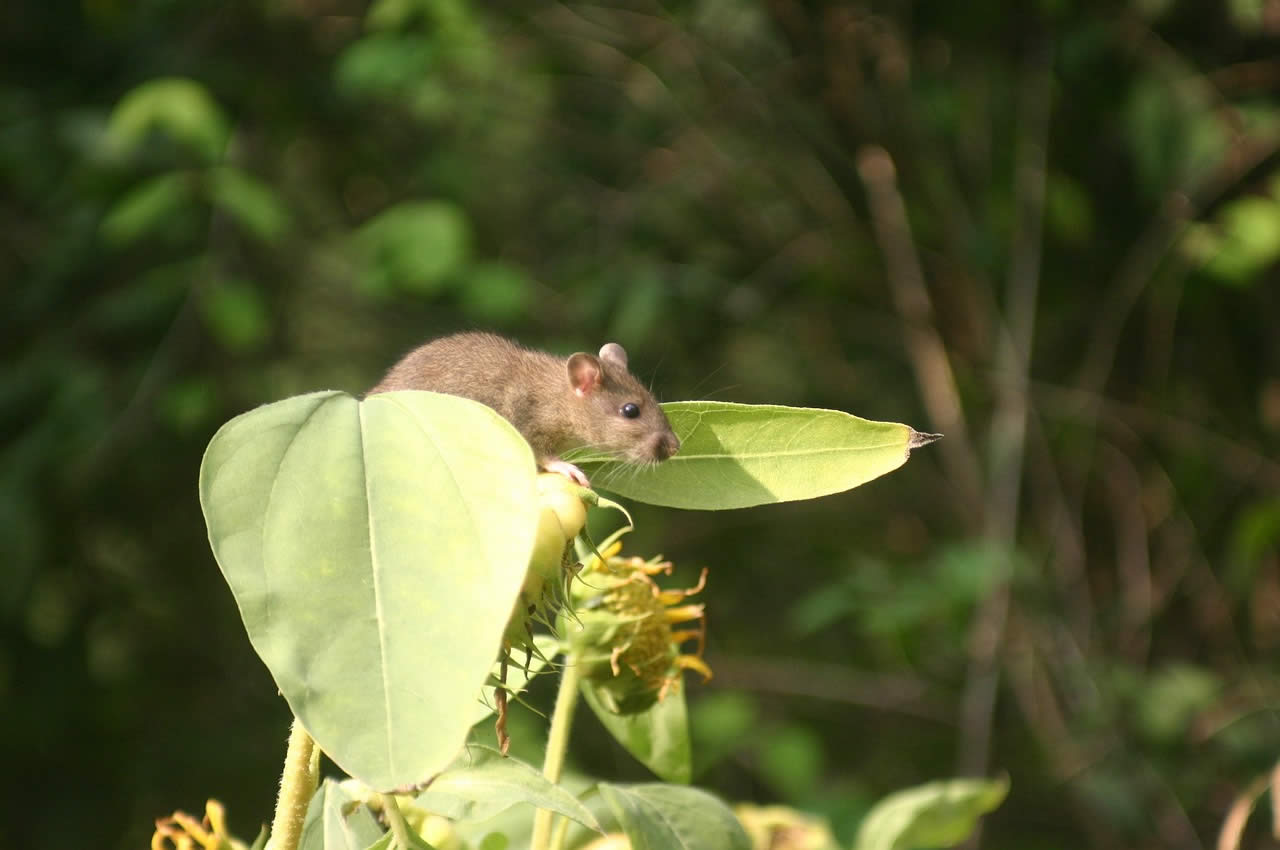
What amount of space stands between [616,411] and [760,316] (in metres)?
1.76

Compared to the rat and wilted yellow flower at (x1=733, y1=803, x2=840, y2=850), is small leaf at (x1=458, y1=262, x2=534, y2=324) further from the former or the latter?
wilted yellow flower at (x1=733, y1=803, x2=840, y2=850)

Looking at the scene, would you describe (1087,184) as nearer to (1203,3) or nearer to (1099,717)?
(1203,3)

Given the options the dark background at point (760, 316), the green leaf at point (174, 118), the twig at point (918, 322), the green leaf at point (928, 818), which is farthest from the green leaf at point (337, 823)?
the twig at point (918, 322)

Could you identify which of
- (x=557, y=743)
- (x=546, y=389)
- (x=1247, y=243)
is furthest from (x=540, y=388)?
(x=1247, y=243)

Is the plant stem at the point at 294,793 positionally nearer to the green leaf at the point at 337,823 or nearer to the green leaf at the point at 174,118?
the green leaf at the point at 337,823

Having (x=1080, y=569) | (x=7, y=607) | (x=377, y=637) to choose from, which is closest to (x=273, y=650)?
(x=377, y=637)

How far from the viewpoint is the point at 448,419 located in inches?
22.6

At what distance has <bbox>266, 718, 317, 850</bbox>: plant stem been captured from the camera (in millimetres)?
590

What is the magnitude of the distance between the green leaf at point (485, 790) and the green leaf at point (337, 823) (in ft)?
0.14

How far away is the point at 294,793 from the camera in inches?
23.3

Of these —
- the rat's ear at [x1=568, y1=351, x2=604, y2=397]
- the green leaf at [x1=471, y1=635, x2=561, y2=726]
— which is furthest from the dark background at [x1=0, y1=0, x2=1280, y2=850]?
the green leaf at [x1=471, y1=635, x2=561, y2=726]

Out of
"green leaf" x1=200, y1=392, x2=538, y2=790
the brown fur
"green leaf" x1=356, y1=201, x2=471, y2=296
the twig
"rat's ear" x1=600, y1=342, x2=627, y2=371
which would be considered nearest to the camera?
"green leaf" x1=200, y1=392, x2=538, y2=790

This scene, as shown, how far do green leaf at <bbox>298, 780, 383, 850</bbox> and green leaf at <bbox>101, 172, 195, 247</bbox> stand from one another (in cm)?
207

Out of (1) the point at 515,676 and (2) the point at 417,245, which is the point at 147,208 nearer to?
(2) the point at 417,245
